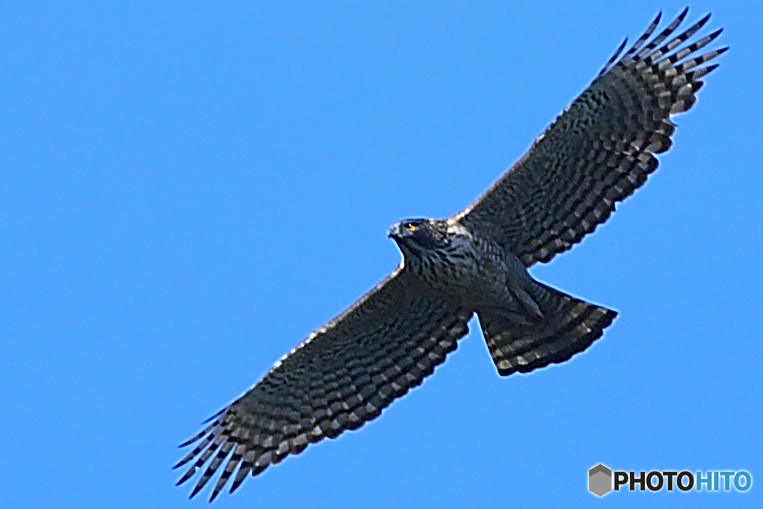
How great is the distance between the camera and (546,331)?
14297 mm

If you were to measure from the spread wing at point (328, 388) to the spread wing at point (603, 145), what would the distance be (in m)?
1.06

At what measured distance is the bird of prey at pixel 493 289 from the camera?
45.4 feet

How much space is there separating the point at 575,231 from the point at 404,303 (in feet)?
4.91

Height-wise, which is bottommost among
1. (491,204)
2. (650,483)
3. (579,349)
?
(650,483)

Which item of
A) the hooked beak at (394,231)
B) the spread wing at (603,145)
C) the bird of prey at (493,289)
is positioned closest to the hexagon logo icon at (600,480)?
the bird of prey at (493,289)

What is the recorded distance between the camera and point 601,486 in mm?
14500

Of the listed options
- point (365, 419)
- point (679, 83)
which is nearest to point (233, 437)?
point (365, 419)

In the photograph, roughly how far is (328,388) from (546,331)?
1.86 meters

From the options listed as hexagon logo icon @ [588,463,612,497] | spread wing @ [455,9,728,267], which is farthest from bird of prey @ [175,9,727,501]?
hexagon logo icon @ [588,463,612,497]

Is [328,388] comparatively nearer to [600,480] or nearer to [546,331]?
[546,331]

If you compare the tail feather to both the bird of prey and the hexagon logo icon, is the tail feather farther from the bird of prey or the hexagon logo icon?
the hexagon logo icon

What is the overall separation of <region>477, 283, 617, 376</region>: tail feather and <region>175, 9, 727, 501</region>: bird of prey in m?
0.01

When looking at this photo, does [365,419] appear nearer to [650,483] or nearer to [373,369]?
[373,369]

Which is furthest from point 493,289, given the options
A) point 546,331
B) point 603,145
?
point 603,145
